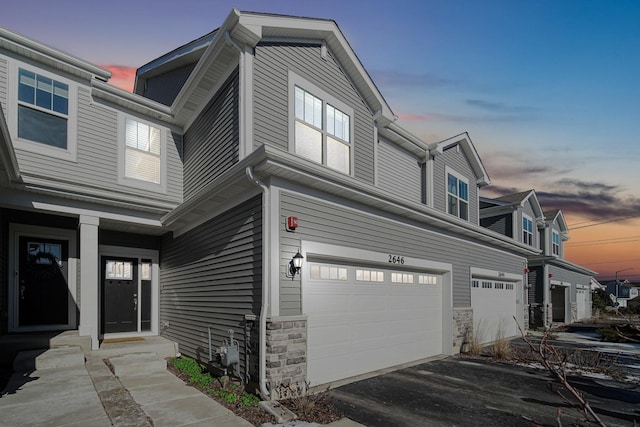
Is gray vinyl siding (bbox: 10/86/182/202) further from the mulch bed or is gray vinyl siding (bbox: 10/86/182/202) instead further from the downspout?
the mulch bed

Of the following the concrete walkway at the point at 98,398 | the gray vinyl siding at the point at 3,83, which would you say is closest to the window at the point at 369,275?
the concrete walkway at the point at 98,398

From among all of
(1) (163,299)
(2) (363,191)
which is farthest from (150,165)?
(2) (363,191)

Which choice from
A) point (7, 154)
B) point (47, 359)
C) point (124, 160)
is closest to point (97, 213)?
point (124, 160)

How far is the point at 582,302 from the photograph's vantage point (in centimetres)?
2772

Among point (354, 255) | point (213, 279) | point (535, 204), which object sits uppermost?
point (535, 204)

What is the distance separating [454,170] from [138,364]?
12623 millimetres

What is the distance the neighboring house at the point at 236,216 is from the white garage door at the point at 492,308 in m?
0.42

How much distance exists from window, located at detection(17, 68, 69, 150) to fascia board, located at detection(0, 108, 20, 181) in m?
1.50

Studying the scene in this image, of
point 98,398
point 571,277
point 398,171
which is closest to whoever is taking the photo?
point 98,398

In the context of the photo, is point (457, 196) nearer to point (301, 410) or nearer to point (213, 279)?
point (213, 279)

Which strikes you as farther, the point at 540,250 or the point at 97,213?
the point at 540,250

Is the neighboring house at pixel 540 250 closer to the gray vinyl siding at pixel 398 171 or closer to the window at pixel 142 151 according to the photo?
the gray vinyl siding at pixel 398 171

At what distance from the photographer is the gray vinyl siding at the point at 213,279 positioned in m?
6.95

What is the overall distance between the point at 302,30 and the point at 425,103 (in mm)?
5392
